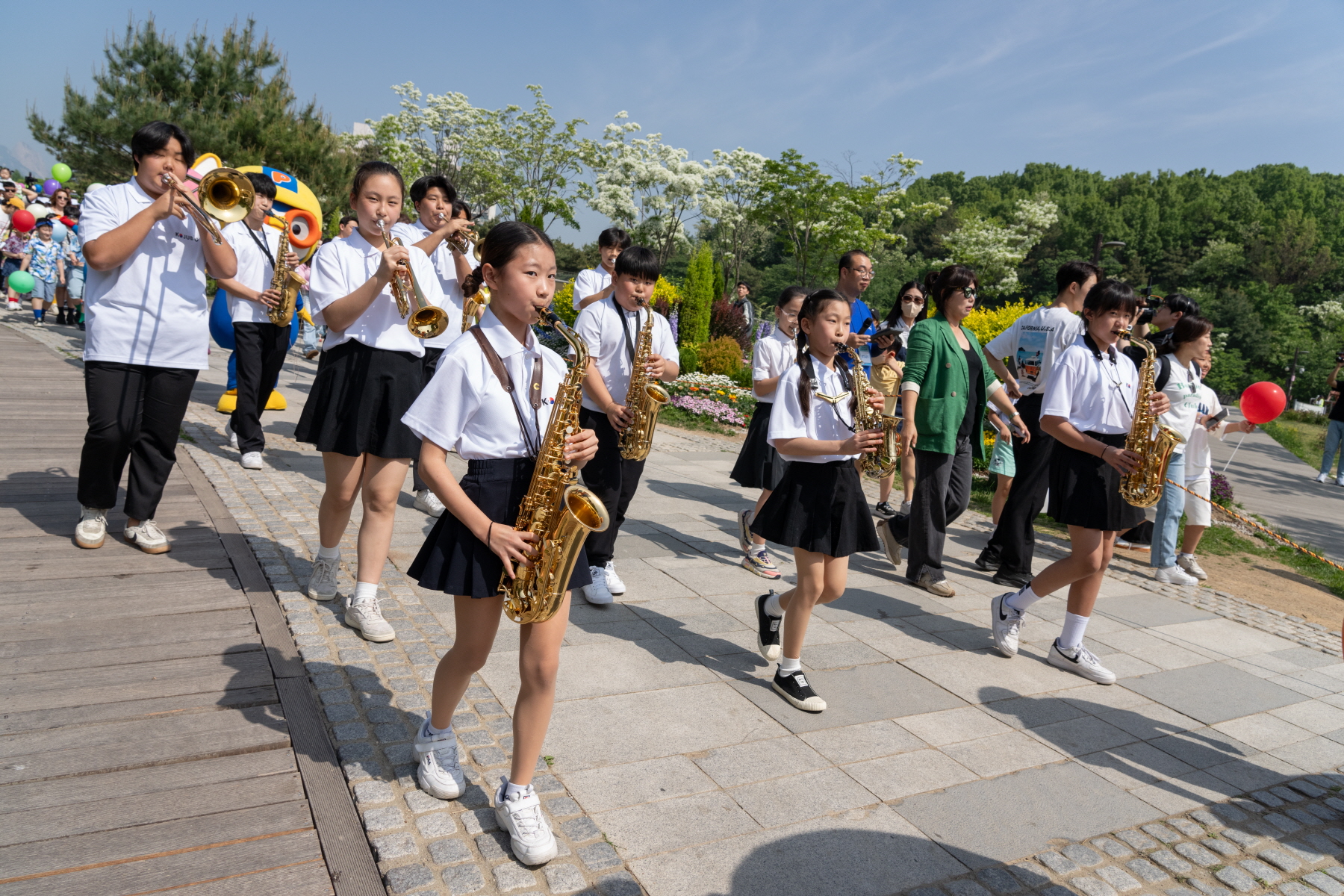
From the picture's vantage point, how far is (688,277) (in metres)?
21.6

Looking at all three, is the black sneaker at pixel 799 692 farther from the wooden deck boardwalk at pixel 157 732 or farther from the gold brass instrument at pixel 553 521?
the wooden deck boardwalk at pixel 157 732

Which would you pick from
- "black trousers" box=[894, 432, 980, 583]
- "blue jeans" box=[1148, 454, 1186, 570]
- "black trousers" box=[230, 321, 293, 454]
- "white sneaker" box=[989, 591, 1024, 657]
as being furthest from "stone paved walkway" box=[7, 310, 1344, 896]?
"black trousers" box=[230, 321, 293, 454]

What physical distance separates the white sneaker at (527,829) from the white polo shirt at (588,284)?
3467mm

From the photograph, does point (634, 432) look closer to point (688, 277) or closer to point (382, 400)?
point (382, 400)

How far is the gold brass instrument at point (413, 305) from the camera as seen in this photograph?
3.27 metres

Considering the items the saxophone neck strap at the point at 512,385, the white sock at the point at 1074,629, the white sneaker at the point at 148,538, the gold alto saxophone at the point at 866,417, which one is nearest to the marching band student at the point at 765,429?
the gold alto saxophone at the point at 866,417

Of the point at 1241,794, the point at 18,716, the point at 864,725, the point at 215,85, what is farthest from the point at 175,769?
the point at 215,85

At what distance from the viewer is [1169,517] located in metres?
6.98

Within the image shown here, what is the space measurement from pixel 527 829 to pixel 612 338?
287 centimetres

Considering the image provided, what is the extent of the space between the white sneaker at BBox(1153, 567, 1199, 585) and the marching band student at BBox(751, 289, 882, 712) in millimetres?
4500

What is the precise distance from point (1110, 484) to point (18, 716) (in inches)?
200

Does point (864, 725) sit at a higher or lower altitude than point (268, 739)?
higher

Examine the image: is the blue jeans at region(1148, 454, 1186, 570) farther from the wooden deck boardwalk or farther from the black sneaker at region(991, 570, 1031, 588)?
the wooden deck boardwalk

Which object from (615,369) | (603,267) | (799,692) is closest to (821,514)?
(799,692)
